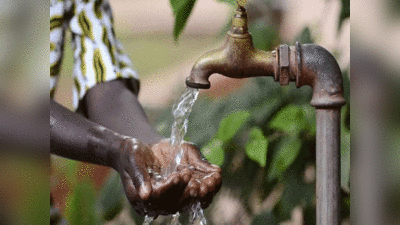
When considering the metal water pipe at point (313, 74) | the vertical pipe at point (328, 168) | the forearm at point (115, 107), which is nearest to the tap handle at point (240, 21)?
the metal water pipe at point (313, 74)

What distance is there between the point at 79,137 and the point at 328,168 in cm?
30

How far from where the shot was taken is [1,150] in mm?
339

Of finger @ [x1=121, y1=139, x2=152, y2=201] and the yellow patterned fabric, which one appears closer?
finger @ [x1=121, y1=139, x2=152, y2=201]

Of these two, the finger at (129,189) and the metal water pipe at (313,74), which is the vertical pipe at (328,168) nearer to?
the metal water pipe at (313,74)

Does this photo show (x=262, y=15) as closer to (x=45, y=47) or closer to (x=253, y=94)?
(x=253, y=94)

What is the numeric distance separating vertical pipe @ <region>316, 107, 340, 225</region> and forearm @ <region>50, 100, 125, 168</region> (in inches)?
9.5

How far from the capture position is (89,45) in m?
0.83

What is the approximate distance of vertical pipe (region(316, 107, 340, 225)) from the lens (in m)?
0.51

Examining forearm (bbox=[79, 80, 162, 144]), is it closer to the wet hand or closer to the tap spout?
the wet hand

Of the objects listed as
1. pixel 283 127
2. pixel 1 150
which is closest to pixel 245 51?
pixel 1 150

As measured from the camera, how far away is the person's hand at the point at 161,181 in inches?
20.9

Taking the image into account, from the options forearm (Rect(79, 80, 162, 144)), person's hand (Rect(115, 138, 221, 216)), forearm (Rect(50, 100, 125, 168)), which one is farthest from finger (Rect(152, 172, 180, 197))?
forearm (Rect(79, 80, 162, 144))

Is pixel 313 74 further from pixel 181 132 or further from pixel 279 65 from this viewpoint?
pixel 181 132

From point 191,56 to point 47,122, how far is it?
2.54 feet
